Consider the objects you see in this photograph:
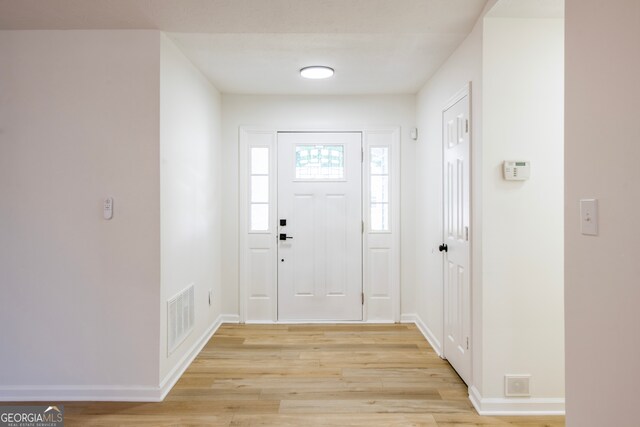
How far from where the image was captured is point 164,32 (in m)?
2.55

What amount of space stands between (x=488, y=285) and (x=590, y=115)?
1.21 m

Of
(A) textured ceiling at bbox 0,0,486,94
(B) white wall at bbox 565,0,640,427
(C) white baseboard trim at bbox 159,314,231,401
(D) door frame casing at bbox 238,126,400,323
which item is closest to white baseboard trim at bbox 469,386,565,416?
(B) white wall at bbox 565,0,640,427

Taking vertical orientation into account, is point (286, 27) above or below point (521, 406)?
above

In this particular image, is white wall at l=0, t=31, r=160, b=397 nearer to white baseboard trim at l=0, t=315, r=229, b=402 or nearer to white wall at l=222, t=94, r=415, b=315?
white baseboard trim at l=0, t=315, r=229, b=402

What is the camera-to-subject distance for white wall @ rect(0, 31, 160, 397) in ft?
8.16

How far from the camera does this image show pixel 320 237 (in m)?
4.12

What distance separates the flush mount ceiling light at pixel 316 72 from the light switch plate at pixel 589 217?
92.2 inches

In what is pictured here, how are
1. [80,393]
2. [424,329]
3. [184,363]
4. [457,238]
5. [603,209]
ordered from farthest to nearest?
[424,329] < [184,363] < [457,238] < [80,393] < [603,209]

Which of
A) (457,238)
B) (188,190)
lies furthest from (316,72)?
(457,238)

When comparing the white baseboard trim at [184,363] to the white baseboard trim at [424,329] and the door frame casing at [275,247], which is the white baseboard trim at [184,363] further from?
the white baseboard trim at [424,329]

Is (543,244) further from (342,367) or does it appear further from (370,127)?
(370,127)

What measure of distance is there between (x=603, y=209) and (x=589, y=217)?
0.07 meters

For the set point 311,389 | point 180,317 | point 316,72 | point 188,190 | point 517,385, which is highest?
point 316,72

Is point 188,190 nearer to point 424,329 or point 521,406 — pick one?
→ point 424,329
